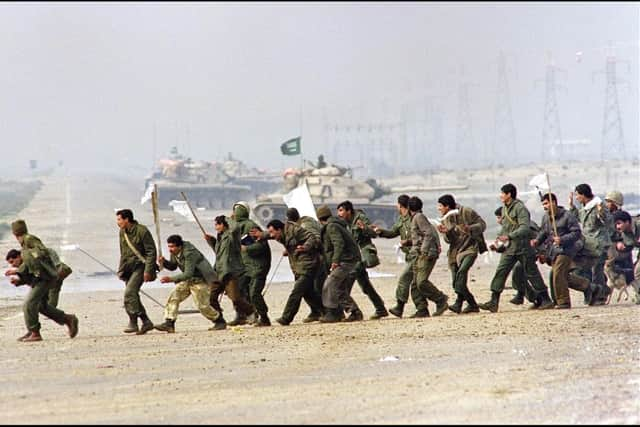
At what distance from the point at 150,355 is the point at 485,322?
3636 millimetres

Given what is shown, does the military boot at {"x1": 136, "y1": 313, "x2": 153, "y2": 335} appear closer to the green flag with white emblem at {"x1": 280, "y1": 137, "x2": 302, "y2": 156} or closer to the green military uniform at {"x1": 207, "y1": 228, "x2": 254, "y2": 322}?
the green military uniform at {"x1": 207, "y1": 228, "x2": 254, "y2": 322}

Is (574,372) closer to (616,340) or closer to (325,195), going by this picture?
(616,340)

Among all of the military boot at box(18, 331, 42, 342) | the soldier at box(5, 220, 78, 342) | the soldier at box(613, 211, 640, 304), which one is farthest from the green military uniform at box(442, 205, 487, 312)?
the military boot at box(18, 331, 42, 342)

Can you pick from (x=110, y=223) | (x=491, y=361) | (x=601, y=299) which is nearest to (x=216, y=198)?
(x=110, y=223)

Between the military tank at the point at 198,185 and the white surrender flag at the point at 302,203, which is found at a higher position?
the white surrender flag at the point at 302,203

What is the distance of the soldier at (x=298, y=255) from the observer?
14461mm

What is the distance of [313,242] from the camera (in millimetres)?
14477

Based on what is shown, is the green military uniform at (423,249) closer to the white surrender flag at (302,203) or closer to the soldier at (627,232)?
the white surrender flag at (302,203)

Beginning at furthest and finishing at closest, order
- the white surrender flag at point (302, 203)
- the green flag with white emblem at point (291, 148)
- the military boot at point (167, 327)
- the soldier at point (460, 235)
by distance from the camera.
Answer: the green flag with white emblem at point (291, 148)
the white surrender flag at point (302, 203)
the soldier at point (460, 235)
the military boot at point (167, 327)

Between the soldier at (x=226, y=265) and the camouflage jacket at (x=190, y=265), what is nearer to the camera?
the camouflage jacket at (x=190, y=265)

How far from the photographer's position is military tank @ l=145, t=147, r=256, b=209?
6244 centimetres

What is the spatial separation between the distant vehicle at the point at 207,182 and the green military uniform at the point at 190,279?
149 feet

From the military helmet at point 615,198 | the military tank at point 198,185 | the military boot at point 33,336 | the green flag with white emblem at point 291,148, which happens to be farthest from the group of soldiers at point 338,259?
the military tank at point 198,185

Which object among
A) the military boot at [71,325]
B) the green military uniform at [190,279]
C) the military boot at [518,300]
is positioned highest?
the green military uniform at [190,279]
